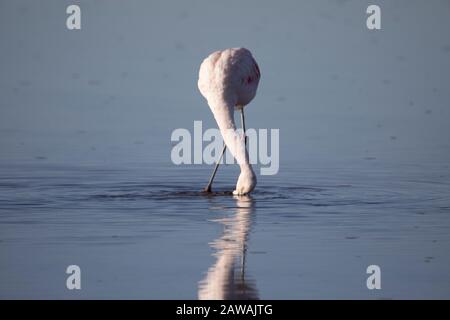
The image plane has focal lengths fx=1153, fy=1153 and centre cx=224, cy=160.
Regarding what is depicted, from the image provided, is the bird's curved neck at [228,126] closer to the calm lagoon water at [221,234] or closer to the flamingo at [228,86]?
the flamingo at [228,86]

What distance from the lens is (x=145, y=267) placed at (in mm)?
10219

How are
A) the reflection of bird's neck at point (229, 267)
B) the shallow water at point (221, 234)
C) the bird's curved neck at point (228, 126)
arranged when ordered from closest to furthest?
1. the reflection of bird's neck at point (229, 267)
2. the shallow water at point (221, 234)
3. the bird's curved neck at point (228, 126)

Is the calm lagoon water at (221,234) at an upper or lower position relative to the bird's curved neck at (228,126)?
lower

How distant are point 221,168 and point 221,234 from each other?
5.97m

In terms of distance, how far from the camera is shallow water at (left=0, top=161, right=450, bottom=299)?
9.60 metres

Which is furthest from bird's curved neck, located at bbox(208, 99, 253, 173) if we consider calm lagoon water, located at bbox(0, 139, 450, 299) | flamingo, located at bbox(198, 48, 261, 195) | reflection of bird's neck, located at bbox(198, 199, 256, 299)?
reflection of bird's neck, located at bbox(198, 199, 256, 299)

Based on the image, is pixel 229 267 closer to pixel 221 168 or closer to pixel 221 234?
pixel 221 234

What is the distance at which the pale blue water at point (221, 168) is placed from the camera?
33.3 ft

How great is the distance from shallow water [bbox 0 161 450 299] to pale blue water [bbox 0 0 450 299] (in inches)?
1.3

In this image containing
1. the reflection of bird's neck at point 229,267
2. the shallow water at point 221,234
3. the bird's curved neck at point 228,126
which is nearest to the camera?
the reflection of bird's neck at point 229,267

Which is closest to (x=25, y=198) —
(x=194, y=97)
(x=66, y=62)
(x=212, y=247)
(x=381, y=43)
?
(x=212, y=247)

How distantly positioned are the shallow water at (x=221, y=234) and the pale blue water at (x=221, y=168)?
32mm

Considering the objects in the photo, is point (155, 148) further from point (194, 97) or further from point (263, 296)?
point (263, 296)

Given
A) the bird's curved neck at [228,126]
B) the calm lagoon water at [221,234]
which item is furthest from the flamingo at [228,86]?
the calm lagoon water at [221,234]
